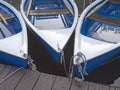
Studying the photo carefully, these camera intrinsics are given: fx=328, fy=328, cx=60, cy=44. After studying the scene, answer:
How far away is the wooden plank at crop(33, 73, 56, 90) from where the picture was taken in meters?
4.58

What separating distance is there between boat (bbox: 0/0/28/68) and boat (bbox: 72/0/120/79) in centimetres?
84

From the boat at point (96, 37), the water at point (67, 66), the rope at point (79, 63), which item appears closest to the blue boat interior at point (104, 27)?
the boat at point (96, 37)

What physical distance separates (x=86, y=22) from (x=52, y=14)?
83 centimetres

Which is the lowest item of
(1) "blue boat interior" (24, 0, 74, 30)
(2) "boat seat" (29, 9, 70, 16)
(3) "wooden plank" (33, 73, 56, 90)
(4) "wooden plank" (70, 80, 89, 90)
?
(1) "blue boat interior" (24, 0, 74, 30)

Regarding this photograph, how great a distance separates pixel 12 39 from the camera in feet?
18.1

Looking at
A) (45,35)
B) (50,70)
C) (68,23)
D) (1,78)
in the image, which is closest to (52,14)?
(68,23)

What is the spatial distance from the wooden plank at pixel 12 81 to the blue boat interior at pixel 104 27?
1.56 m

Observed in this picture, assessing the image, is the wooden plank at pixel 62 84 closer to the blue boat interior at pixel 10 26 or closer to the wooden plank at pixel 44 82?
the wooden plank at pixel 44 82

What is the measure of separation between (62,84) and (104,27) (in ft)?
6.67

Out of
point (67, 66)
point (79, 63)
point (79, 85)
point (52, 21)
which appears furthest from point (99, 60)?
point (52, 21)

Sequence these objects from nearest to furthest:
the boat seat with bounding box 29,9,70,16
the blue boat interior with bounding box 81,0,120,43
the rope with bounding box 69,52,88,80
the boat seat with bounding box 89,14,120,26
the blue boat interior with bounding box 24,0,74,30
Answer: the rope with bounding box 69,52,88,80 → the blue boat interior with bounding box 81,0,120,43 → the boat seat with bounding box 89,14,120,26 → the blue boat interior with bounding box 24,0,74,30 → the boat seat with bounding box 29,9,70,16

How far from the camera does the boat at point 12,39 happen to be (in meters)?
5.12

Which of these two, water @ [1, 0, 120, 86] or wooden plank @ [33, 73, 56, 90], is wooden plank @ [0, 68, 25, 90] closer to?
wooden plank @ [33, 73, 56, 90]

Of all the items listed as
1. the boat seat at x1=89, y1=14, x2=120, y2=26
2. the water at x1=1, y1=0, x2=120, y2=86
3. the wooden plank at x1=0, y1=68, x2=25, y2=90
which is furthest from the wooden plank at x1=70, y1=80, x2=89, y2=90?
the boat seat at x1=89, y1=14, x2=120, y2=26
